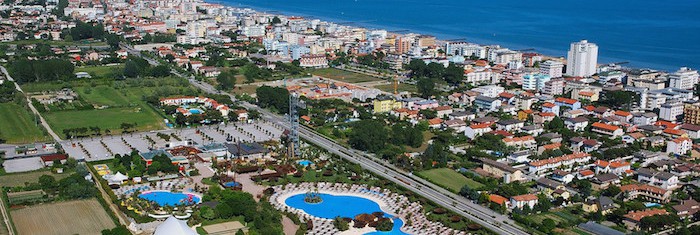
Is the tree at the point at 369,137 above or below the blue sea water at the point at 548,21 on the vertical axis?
below

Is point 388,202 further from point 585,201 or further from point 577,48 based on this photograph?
point 577,48

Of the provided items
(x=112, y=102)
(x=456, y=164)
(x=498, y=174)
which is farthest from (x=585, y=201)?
(x=112, y=102)

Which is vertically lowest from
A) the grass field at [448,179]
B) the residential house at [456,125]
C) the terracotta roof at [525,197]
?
the grass field at [448,179]

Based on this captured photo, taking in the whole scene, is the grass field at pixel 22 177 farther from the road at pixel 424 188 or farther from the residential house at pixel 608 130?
the residential house at pixel 608 130

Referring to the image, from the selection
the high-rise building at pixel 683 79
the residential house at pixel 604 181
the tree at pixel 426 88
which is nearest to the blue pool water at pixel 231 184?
the residential house at pixel 604 181

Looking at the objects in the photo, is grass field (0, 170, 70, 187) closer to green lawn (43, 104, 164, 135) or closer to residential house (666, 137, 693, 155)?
green lawn (43, 104, 164, 135)

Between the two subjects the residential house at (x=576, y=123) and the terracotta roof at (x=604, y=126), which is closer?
the terracotta roof at (x=604, y=126)
